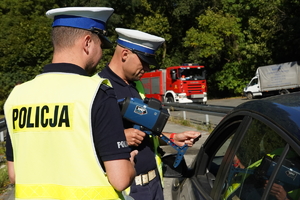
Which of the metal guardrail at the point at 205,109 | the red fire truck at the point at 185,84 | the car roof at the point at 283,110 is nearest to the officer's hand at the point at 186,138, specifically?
the car roof at the point at 283,110

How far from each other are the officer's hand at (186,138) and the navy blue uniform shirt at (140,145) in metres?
A: 0.23

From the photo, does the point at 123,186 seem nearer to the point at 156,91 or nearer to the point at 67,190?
the point at 67,190

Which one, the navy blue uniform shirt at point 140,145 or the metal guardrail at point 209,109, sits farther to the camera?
the metal guardrail at point 209,109

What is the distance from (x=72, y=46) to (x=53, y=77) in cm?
19

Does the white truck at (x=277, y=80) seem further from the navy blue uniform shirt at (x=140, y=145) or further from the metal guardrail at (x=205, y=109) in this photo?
the navy blue uniform shirt at (x=140, y=145)

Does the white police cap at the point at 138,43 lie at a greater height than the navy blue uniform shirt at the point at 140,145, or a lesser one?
greater

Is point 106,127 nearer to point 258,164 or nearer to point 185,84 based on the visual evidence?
point 258,164

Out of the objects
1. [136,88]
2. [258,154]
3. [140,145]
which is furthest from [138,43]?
[258,154]

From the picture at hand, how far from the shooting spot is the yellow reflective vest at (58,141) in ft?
5.66

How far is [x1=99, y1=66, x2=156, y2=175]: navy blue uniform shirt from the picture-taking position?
2.78 metres

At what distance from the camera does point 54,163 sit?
5.83ft

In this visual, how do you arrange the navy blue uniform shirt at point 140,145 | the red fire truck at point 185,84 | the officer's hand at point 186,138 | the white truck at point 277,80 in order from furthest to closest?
the white truck at point 277,80 → the red fire truck at point 185,84 → the officer's hand at point 186,138 → the navy blue uniform shirt at point 140,145

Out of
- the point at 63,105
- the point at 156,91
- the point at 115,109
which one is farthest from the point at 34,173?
the point at 156,91

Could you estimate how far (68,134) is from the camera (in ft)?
5.68
